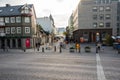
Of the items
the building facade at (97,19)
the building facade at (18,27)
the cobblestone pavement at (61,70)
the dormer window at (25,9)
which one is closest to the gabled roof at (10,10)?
the building facade at (18,27)

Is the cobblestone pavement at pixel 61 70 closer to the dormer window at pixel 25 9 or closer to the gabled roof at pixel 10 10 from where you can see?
the dormer window at pixel 25 9

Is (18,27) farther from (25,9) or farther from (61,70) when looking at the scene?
(61,70)

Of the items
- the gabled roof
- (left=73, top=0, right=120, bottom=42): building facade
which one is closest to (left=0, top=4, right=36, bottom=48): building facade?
the gabled roof

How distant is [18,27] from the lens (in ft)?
155

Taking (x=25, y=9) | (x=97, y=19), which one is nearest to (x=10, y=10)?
(x=25, y=9)

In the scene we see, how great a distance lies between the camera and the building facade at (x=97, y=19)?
65938 mm

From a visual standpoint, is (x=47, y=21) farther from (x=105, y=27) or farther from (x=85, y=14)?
(x=105, y=27)

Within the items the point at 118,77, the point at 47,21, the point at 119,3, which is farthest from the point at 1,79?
the point at 47,21

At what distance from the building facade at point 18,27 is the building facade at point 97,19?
24.7 metres

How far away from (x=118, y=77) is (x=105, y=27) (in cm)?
5620

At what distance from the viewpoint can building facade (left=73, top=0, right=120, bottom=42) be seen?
65938 mm

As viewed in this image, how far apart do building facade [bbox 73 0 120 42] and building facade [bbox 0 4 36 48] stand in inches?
972

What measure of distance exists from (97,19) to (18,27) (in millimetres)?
31538

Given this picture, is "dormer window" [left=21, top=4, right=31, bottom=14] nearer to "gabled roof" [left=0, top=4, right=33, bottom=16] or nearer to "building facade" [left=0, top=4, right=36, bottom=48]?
"building facade" [left=0, top=4, right=36, bottom=48]
